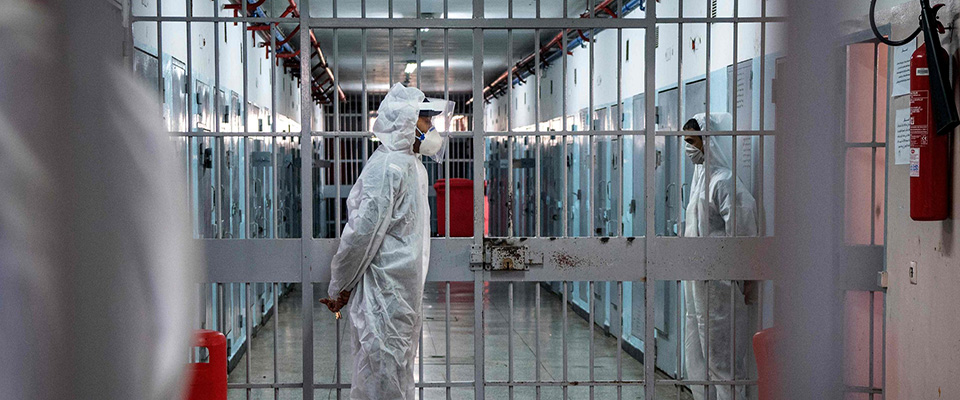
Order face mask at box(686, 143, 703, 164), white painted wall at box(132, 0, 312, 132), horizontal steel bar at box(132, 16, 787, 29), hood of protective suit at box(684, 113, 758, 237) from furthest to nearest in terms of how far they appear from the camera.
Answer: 1. white painted wall at box(132, 0, 312, 132)
2. face mask at box(686, 143, 703, 164)
3. hood of protective suit at box(684, 113, 758, 237)
4. horizontal steel bar at box(132, 16, 787, 29)

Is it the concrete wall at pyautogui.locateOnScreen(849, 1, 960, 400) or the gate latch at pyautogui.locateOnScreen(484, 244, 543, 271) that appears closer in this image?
the concrete wall at pyautogui.locateOnScreen(849, 1, 960, 400)

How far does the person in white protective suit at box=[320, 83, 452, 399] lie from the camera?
3.65 m

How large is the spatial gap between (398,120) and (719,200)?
1.93 metres

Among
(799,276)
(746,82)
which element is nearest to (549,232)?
(746,82)

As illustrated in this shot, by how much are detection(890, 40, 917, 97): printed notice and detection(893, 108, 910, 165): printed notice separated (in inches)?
3.9

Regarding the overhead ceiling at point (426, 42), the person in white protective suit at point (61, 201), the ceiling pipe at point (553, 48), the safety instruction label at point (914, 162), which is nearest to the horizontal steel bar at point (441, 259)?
the overhead ceiling at point (426, 42)

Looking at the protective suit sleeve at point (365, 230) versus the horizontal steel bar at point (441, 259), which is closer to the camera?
the protective suit sleeve at point (365, 230)

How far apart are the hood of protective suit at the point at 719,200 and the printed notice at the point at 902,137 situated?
2.74ft

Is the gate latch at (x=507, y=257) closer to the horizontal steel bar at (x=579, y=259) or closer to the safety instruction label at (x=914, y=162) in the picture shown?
the horizontal steel bar at (x=579, y=259)

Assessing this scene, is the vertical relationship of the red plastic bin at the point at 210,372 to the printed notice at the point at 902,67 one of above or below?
below

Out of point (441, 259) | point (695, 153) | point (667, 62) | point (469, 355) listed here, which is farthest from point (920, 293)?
point (469, 355)

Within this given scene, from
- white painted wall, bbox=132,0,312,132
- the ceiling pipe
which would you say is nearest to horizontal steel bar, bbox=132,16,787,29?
white painted wall, bbox=132,0,312,132

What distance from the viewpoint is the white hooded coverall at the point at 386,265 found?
3.65 meters

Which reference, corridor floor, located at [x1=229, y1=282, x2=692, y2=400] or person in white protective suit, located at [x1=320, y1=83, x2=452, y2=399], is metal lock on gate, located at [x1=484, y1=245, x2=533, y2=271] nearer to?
person in white protective suit, located at [x1=320, y1=83, x2=452, y2=399]
